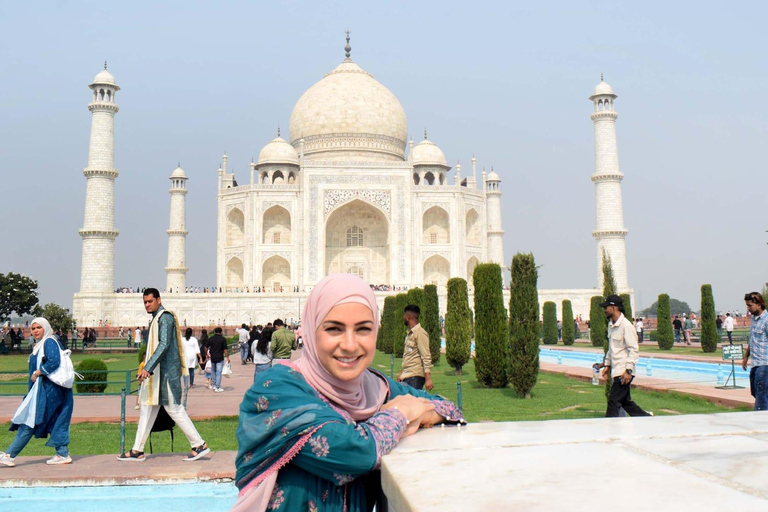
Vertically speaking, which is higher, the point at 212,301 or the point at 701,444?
the point at 212,301

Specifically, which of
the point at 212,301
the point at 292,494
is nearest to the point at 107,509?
the point at 292,494

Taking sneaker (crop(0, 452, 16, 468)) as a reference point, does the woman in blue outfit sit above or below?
above

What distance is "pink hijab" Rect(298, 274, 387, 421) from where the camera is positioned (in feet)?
5.17

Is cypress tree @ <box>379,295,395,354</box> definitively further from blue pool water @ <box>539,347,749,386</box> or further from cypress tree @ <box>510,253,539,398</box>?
cypress tree @ <box>510,253,539,398</box>

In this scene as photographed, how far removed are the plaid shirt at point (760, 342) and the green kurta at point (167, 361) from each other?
389 cm

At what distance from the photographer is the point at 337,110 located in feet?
109

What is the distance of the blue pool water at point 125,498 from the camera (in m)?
3.83

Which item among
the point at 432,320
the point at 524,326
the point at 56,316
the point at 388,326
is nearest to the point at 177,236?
the point at 56,316

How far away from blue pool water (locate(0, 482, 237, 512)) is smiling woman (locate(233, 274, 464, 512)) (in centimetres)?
252

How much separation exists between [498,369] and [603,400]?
182 cm

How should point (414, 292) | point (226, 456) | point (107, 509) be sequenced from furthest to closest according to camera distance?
point (414, 292)
point (226, 456)
point (107, 509)

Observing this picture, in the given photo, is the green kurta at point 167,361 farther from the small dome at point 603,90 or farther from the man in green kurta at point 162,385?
the small dome at point 603,90

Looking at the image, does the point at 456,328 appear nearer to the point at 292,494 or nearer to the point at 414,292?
the point at 414,292

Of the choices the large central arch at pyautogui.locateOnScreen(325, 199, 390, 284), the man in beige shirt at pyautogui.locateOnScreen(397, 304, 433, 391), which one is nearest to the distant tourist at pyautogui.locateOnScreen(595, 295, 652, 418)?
the man in beige shirt at pyautogui.locateOnScreen(397, 304, 433, 391)
